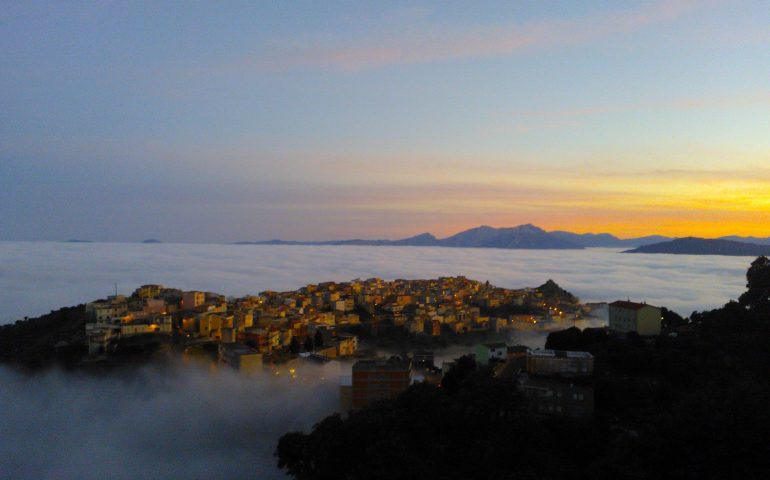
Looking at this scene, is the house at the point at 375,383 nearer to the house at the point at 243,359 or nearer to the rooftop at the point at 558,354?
the rooftop at the point at 558,354

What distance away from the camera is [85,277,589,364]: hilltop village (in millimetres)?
24797

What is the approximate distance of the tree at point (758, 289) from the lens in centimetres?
1845

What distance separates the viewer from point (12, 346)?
28188 mm

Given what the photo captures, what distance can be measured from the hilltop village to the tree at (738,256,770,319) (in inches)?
615

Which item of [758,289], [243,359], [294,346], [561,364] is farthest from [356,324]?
[758,289]

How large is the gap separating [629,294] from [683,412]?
45.9 metres

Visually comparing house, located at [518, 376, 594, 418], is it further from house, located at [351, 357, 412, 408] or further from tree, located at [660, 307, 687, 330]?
tree, located at [660, 307, 687, 330]

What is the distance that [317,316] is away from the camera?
31.6 meters

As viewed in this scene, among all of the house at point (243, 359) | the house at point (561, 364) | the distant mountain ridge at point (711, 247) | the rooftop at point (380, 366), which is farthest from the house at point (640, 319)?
the distant mountain ridge at point (711, 247)

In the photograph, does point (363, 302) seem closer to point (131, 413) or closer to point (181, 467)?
point (131, 413)

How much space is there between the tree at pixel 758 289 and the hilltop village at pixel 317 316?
15.6 metres

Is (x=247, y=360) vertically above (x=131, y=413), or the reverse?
(x=247, y=360)

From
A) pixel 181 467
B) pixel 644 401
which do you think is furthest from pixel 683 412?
pixel 181 467

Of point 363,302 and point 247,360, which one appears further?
point 363,302
